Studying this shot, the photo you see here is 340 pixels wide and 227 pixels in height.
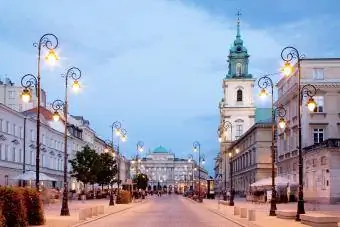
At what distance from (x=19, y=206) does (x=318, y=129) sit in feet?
180

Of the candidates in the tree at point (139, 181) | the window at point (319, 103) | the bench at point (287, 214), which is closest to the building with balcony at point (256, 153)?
the tree at point (139, 181)

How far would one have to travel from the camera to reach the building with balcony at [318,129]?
6719 cm

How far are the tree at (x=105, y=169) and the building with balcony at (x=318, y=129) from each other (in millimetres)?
28463

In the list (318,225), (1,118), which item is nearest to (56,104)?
(318,225)

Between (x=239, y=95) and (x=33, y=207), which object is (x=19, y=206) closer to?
(x=33, y=207)

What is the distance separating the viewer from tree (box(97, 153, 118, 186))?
334ft

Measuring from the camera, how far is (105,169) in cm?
10319

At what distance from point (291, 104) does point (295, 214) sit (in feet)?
158

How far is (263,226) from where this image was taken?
31906 mm

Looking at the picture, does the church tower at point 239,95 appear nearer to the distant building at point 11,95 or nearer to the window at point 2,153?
the distant building at point 11,95

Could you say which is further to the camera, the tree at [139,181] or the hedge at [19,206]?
the tree at [139,181]

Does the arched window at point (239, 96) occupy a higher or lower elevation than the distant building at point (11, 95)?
higher

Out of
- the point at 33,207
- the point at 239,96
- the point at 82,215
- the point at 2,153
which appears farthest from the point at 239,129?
the point at 33,207

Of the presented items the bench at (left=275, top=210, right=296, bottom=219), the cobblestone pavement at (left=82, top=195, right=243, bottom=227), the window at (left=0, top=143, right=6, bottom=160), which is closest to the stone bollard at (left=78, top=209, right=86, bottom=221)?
the cobblestone pavement at (left=82, top=195, right=243, bottom=227)
